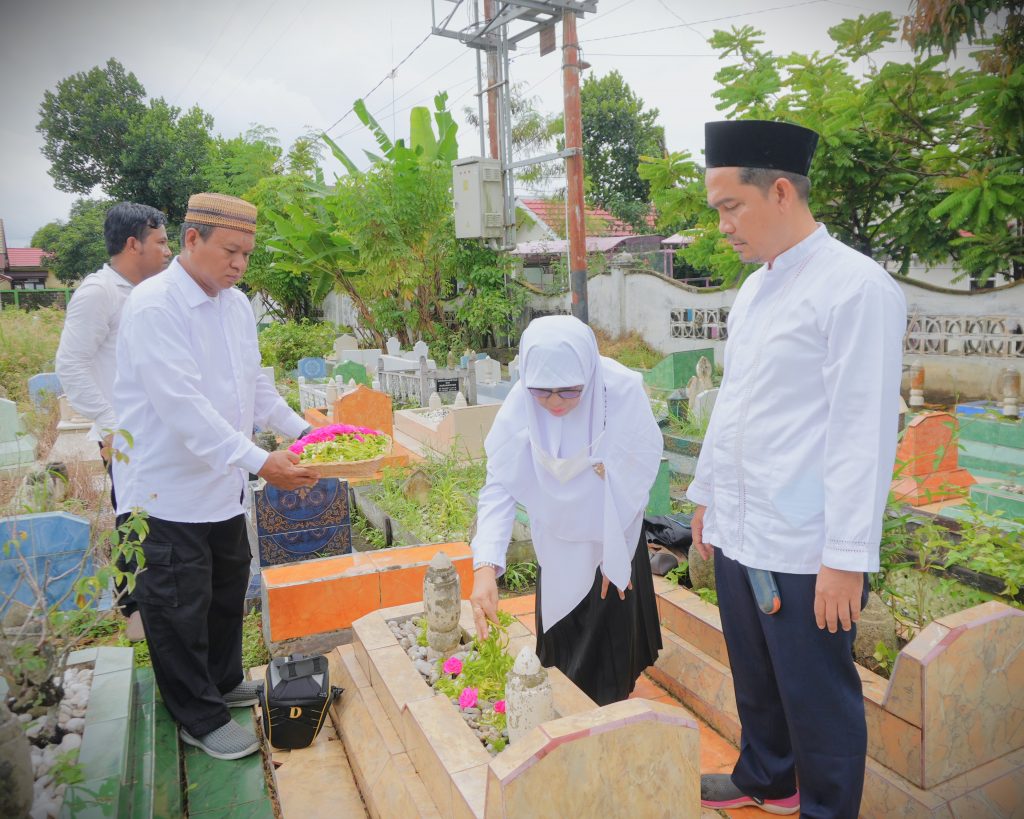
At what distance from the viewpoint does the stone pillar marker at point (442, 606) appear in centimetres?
289

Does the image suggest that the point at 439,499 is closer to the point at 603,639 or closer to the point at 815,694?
the point at 603,639

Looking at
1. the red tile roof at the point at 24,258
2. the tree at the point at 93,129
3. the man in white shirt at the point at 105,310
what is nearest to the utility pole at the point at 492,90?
the man in white shirt at the point at 105,310

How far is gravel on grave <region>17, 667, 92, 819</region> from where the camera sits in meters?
1.96

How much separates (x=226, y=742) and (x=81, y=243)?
109ft

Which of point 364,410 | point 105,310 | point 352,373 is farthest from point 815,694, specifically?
point 352,373

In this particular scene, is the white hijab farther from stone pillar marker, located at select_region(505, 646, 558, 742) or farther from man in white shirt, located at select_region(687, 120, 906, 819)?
stone pillar marker, located at select_region(505, 646, 558, 742)

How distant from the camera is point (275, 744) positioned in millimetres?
2932

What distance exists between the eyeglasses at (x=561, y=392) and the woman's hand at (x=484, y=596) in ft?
1.90

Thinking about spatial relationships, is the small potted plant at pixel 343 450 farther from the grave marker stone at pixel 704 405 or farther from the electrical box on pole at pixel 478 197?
the electrical box on pole at pixel 478 197

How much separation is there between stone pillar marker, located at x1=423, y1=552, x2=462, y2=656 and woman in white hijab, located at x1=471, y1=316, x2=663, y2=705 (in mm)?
378

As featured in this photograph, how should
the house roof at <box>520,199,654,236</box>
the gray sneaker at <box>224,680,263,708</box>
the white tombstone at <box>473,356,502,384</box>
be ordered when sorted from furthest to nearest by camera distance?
1. the house roof at <box>520,199,654,236</box>
2. the white tombstone at <box>473,356,502,384</box>
3. the gray sneaker at <box>224,680,263,708</box>

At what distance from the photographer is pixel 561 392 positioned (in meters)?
2.37

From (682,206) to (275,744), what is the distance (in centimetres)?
829

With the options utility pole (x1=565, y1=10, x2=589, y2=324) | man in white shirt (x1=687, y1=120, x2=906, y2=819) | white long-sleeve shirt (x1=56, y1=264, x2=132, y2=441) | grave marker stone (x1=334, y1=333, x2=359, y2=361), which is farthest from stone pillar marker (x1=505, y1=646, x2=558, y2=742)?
grave marker stone (x1=334, y1=333, x2=359, y2=361)
